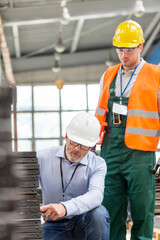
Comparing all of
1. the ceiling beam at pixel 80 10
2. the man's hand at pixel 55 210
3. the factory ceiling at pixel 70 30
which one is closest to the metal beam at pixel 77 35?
the factory ceiling at pixel 70 30

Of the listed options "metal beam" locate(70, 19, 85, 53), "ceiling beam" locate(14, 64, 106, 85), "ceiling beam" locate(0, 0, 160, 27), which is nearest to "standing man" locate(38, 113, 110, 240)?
"ceiling beam" locate(0, 0, 160, 27)

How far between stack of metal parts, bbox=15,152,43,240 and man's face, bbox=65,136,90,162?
0.25 m

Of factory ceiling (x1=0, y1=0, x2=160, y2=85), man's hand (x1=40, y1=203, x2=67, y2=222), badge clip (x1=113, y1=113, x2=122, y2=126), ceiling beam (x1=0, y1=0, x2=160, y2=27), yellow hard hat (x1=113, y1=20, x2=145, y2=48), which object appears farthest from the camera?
factory ceiling (x1=0, y1=0, x2=160, y2=85)

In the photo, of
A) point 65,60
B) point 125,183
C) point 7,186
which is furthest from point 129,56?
point 65,60

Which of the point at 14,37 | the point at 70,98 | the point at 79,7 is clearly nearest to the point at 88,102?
the point at 70,98

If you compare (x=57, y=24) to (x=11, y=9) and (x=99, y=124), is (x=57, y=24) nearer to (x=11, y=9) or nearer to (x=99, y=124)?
(x=11, y=9)

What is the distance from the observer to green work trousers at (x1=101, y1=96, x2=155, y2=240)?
9.87 feet

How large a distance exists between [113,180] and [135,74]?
85 cm

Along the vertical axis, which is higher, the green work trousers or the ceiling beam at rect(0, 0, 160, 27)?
the ceiling beam at rect(0, 0, 160, 27)

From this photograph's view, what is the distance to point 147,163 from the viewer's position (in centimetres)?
303

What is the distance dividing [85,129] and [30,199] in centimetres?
71

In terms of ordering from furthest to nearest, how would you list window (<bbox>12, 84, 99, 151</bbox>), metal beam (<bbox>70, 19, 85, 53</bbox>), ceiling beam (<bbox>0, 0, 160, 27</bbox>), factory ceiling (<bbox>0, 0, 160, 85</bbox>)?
window (<bbox>12, 84, 99, 151</bbox>), metal beam (<bbox>70, 19, 85, 53</bbox>), factory ceiling (<bbox>0, 0, 160, 85</bbox>), ceiling beam (<bbox>0, 0, 160, 27</bbox>)

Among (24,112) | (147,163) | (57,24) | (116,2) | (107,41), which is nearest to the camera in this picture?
(147,163)

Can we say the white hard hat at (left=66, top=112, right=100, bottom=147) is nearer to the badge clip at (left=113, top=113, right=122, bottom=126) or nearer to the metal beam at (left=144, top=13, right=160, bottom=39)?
the badge clip at (left=113, top=113, right=122, bottom=126)
